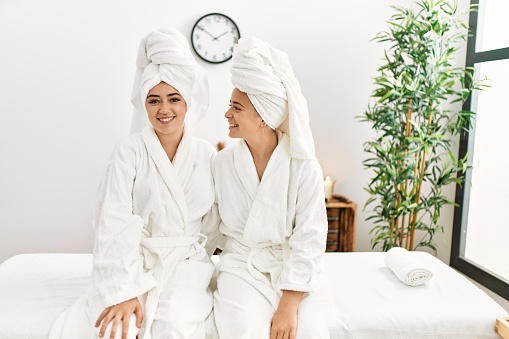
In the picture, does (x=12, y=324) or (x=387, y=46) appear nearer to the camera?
(x=12, y=324)

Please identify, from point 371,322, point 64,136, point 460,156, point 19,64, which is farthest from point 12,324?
point 460,156

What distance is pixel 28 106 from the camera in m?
3.40

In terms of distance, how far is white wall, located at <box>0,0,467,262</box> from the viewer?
3373 mm

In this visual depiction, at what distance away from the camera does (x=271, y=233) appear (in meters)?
1.78

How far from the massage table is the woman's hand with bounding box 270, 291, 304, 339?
0.20m

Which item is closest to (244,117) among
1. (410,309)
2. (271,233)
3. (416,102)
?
(271,233)

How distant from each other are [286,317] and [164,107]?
2.79 ft

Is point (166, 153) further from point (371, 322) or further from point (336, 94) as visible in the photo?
point (336, 94)

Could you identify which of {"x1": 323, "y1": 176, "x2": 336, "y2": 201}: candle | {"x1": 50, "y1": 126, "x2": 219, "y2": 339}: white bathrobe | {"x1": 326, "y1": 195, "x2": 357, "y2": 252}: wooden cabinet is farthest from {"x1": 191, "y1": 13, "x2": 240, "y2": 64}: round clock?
{"x1": 50, "y1": 126, "x2": 219, "y2": 339}: white bathrobe

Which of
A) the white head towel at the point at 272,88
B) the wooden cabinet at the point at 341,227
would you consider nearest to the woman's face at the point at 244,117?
the white head towel at the point at 272,88

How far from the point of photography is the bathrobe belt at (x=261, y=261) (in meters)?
1.73

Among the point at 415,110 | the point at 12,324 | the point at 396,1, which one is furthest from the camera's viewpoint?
the point at 396,1

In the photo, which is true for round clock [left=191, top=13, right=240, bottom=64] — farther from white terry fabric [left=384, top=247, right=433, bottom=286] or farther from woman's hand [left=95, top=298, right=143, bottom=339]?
woman's hand [left=95, top=298, right=143, bottom=339]

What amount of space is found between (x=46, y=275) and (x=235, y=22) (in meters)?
2.24
